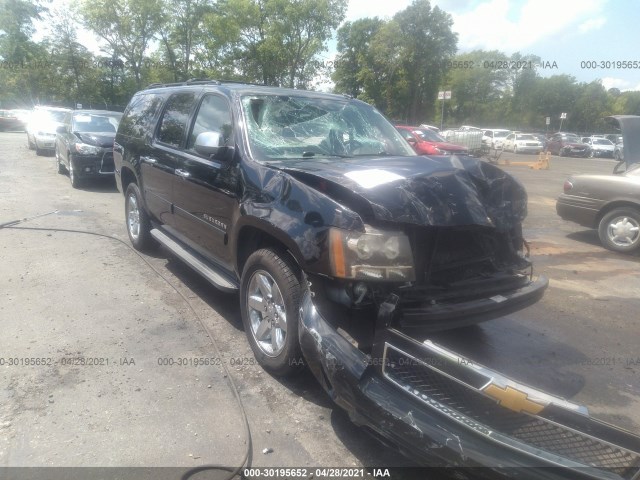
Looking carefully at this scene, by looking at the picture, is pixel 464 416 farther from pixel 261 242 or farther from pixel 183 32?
pixel 183 32

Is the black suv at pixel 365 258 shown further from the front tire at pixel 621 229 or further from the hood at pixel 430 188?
the front tire at pixel 621 229

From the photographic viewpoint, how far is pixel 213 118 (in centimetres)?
417

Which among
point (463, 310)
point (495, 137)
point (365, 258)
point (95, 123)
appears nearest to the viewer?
point (365, 258)

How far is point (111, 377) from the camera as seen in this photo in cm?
329

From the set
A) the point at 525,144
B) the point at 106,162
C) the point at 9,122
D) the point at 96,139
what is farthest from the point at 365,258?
the point at 9,122

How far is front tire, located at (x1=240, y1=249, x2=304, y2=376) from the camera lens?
3012mm

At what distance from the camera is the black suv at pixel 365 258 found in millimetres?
2160

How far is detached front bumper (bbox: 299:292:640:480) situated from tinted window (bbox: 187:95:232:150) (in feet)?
7.21

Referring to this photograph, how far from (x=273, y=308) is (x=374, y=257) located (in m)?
1.05

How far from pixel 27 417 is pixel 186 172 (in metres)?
2.33

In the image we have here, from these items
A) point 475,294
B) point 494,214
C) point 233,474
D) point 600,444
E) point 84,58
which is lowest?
point 233,474

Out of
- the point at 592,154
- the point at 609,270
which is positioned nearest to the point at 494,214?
the point at 609,270

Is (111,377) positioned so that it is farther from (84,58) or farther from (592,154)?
(84,58)

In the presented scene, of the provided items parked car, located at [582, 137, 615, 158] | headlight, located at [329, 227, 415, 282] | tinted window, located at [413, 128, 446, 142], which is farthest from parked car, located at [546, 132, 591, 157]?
headlight, located at [329, 227, 415, 282]
